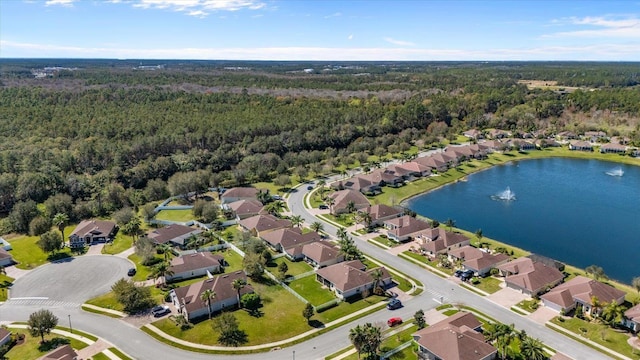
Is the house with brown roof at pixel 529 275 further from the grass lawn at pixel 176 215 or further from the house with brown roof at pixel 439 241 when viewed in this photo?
the grass lawn at pixel 176 215

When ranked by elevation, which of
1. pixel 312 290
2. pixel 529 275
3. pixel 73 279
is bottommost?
pixel 73 279

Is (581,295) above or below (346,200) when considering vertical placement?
below

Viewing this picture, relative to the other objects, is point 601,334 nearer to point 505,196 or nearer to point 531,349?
point 531,349

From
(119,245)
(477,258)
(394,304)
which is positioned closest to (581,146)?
(477,258)

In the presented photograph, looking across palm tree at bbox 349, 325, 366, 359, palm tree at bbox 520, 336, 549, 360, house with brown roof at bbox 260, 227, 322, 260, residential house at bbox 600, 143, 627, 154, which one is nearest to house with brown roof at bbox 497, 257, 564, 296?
palm tree at bbox 520, 336, 549, 360

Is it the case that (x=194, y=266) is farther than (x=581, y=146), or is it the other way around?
(x=581, y=146)

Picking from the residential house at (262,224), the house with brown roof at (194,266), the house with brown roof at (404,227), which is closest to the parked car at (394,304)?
the house with brown roof at (404,227)

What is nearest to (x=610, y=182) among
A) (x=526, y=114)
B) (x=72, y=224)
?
(x=526, y=114)

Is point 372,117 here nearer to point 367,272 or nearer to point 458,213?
point 458,213
